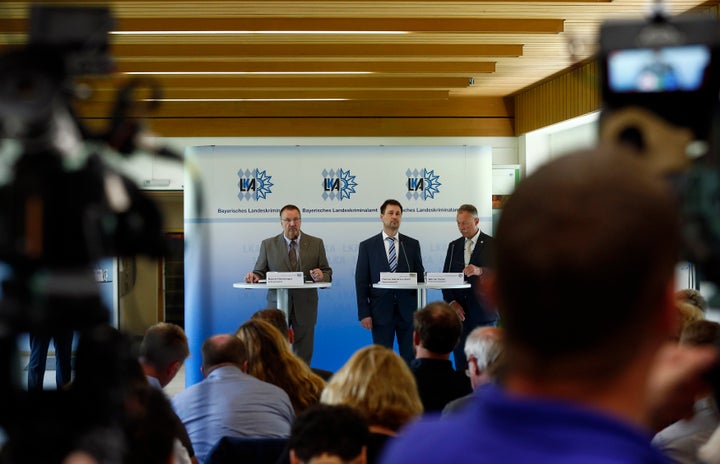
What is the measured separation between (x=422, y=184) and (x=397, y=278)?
2313 millimetres

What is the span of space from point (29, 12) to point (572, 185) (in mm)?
815

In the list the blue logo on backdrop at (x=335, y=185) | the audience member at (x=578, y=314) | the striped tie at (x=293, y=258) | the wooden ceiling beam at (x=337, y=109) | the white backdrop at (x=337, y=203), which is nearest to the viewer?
the audience member at (x=578, y=314)

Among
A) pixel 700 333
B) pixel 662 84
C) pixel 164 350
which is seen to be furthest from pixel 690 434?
pixel 164 350

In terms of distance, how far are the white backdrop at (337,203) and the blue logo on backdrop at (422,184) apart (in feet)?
0.04

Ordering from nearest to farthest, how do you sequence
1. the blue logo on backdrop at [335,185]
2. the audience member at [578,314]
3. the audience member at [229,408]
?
the audience member at [578,314] < the audience member at [229,408] < the blue logo on backdrop at [335,185]

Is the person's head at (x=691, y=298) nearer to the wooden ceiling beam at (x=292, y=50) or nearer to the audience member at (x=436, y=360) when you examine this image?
the audience member at (x=436, y=360)

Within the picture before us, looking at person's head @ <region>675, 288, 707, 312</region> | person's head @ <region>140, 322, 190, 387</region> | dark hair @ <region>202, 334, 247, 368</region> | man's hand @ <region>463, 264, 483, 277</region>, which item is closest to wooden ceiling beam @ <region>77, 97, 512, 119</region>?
man's hand @ <region>463, 264, 483, 277</region>

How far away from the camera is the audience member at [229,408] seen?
3520mm

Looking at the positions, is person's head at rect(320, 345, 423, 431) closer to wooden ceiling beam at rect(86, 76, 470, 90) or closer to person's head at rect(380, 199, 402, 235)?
person's head at rect(380, 199, 402, 235)

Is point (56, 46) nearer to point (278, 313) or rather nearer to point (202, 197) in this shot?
point (202, 197)

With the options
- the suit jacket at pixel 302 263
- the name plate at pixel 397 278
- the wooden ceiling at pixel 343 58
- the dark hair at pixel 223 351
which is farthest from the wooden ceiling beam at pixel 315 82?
the dark hair at pixel 223 351

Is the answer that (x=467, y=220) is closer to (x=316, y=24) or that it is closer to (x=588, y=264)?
(x=316, y=24)

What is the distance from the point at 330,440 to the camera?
2184mm

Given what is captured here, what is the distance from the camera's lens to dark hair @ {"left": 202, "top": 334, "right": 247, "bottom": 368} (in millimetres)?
3742
